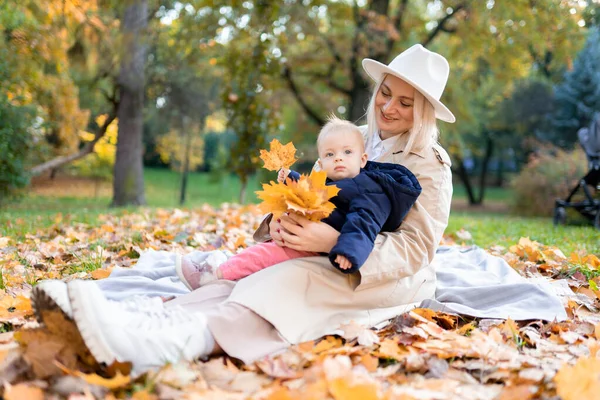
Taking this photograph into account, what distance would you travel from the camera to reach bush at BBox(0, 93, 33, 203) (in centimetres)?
832

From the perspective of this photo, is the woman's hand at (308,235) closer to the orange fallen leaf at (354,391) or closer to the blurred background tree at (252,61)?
the orange fallen leaf at (354,391)

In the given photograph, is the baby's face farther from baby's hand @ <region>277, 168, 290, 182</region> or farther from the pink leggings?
the pink leggings

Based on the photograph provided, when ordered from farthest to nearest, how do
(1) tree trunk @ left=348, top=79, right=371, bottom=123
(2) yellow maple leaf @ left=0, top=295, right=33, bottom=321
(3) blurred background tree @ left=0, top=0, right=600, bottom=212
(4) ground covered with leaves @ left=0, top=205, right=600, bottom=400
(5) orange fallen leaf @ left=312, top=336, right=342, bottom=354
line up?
(1) tree trunk @ left=348, top=79, right=371, bottom=123 < (3) blurred background tree @ left=0, top=0, right=600, bottom=212 < (2) yellow maple leaf @ left=0, top=295, right=33, bottom=321 < (5) orange fallen leaf @ left=312, top=336, right=342, bottom=354 < (4) ground covered with leaves @ left=0, top=205, right=600, bottom=400

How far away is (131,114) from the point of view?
31.4 feet

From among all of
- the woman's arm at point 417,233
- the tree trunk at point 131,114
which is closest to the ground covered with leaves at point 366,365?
the woman's arm at point 417,233

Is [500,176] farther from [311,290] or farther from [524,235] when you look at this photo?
[311,290]

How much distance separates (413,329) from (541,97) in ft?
65.7

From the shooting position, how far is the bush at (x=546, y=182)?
35.2ft

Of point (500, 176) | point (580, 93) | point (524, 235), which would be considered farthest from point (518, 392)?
point (500, 176)

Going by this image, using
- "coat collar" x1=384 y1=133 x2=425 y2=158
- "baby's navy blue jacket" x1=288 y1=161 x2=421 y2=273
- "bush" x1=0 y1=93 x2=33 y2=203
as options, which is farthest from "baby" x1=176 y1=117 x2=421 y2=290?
"bush" x1=0 y1=93 x2=33 y2=203

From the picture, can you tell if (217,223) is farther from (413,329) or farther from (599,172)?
(599,172)

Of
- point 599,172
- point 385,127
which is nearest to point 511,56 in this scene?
point 599,172

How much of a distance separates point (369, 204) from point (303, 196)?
30cm

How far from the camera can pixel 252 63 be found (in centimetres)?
941
